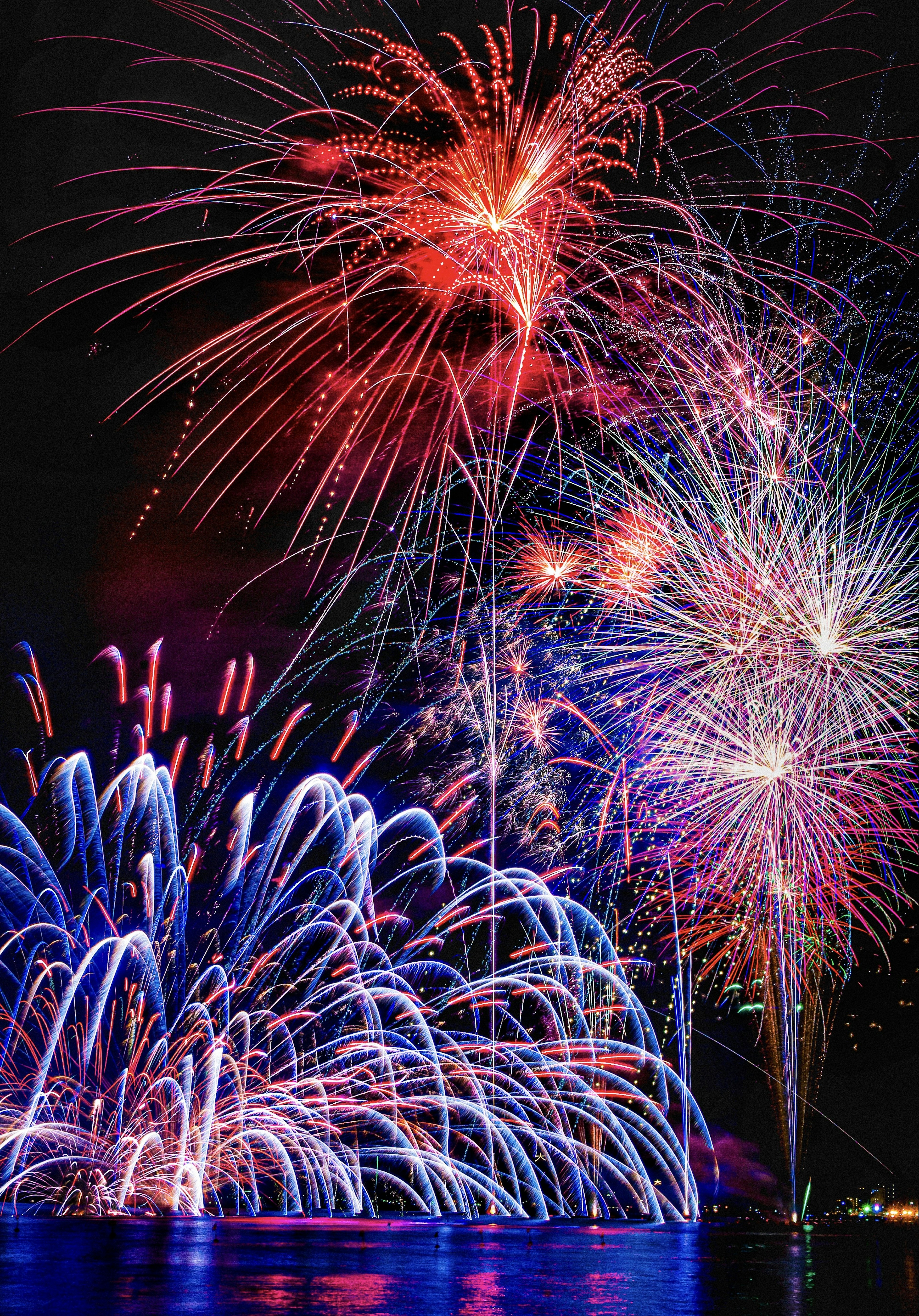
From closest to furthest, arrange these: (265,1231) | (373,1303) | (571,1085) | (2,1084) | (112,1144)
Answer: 1. (373,1303)
2. (2,1084)
3. (571,1085)
4. (112,1144)
5. (265,1231)

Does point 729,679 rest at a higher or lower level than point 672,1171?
higher

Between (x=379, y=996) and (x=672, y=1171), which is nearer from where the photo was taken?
(x=379, y=996)

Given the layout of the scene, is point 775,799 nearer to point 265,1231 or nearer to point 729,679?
point 729,679

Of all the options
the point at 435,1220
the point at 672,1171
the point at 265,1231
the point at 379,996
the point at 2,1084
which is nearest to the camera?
the point at 379,996

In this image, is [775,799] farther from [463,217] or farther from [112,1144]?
[112,1144]

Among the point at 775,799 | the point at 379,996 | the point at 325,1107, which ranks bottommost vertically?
the point at 325,1107

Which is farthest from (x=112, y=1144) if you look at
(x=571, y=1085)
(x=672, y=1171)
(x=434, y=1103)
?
(x=672, y=1171)

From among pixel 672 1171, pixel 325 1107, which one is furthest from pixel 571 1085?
pixel 672 1171
